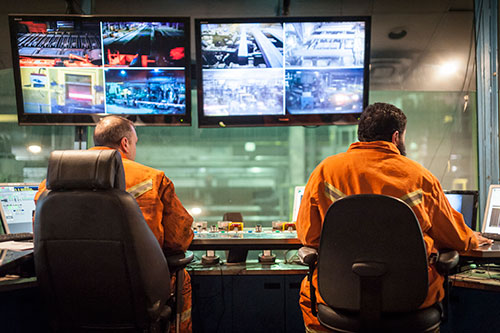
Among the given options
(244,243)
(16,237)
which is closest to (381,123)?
(244,243)

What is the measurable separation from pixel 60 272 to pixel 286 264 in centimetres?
170

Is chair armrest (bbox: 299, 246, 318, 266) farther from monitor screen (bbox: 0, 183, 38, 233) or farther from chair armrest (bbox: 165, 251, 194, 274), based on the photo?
monitor screen (bbox: 0, 183, 38, 233)

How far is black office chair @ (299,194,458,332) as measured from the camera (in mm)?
1354

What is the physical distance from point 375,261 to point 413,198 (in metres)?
0.33

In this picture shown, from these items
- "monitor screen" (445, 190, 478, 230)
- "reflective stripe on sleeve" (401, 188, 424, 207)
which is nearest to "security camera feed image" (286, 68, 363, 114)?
"monitor screen" (445, 190, 478, 230)

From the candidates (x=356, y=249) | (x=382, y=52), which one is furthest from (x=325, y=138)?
(x=356, y=249)

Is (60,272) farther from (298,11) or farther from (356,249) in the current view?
(298,11)

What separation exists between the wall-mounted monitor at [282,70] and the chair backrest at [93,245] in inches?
58.1

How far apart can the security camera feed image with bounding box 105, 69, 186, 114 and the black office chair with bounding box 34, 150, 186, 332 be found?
1.40 metres

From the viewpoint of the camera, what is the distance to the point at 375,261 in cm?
137

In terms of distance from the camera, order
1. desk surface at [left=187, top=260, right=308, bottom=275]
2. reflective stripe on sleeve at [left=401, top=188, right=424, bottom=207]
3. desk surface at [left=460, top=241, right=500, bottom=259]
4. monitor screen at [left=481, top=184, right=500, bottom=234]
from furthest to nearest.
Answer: desk surface at [left=187, top=260, right=308, bottom=275] → monitor screen at [left=481, top=184, right=500, bottom=234] → desk surface at [left=460, top=241, right=500, bottom=259] → reflective stripe on sleeve at [left=401, top=188, right=424, bottom=207]

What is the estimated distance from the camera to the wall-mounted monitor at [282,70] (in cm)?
275

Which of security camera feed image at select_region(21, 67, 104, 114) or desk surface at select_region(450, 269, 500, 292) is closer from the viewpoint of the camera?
desk surface at select_region(450, 269, 500, 292)

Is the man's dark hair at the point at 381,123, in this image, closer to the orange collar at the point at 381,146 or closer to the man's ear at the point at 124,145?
the orange collar at the point at 381,146
